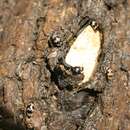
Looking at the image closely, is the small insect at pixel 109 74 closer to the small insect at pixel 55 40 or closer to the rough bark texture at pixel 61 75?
the rough bark texture at pixel 61 75

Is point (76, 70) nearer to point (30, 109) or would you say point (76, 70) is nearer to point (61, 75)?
point (61, 75)

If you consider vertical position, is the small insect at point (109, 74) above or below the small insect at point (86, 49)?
below

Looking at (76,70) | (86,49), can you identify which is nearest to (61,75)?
(76,70)

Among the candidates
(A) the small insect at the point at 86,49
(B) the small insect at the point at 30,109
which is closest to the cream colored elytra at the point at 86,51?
(A) the small insect at the point at 86,49

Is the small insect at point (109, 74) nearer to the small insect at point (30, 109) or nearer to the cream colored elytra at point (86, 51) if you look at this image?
the cream colored elytra at point (86, 51)

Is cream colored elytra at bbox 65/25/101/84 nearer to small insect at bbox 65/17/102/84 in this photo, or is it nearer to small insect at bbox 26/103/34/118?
small insect at bbox 65/17/102/84

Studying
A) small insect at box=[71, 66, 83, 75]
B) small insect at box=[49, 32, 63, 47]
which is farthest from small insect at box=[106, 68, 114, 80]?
small insect at box=[49, 32, 63, 47]

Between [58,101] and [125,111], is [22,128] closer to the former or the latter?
[58,101]

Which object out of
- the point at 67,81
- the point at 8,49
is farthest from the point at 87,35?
the point at 8,49
